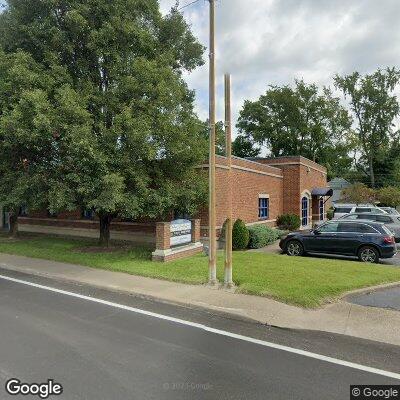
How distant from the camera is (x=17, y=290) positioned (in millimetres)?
9750

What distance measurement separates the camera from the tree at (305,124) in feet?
168

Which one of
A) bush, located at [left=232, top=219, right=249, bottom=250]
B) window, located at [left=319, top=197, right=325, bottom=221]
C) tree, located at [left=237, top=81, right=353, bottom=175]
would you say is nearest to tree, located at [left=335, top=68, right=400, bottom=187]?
tree, located at [left=237, top=81, right=353, bottom=175]

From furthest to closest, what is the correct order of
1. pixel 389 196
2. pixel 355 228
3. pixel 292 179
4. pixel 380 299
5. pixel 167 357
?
1. pixel 389 196
2. pixel 292 179
3. pixel 355 228
4. pixel 380 299
5. pixel 167 357

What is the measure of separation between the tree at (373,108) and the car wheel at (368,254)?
42.6 meters

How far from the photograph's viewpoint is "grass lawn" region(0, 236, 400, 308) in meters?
9.23

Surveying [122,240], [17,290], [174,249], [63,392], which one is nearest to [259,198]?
[122,240]

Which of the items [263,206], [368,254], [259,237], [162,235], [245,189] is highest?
[245,189]

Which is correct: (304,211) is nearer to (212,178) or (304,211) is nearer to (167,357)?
(212,178)

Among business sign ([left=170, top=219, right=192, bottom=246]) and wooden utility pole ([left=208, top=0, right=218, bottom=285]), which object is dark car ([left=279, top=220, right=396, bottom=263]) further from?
wooden utility pole ([left=208, top=0, right=218, bottom=285])

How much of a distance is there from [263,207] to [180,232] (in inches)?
389

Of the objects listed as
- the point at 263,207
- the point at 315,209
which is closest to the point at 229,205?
the point at 263,207

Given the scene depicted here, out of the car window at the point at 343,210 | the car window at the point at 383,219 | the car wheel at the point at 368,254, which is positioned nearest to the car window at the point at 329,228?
the car wheel at the point at 368,254

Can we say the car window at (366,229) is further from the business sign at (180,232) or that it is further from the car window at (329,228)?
the business sign at (180,232)

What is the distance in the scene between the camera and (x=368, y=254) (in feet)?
48.1
